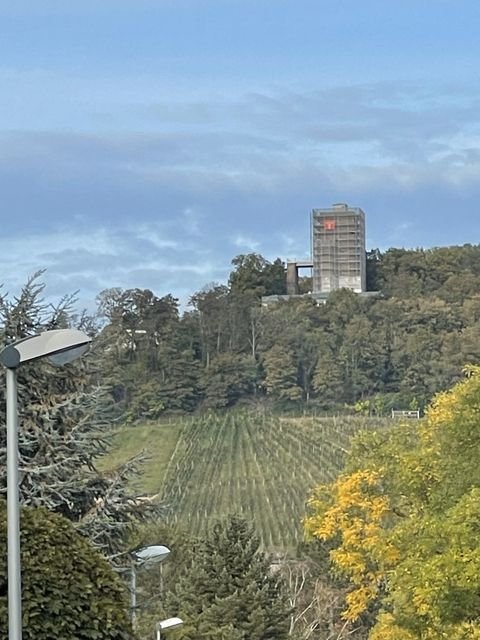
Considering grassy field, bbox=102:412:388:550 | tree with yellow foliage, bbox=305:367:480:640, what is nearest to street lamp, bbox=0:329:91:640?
tree with yellow foliage, bbox=305:367:480:640

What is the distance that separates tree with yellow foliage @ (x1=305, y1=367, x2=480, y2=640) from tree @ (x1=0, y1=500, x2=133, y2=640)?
8527mm

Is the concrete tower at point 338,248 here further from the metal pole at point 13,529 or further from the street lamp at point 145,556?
the metal pole at point 13,529

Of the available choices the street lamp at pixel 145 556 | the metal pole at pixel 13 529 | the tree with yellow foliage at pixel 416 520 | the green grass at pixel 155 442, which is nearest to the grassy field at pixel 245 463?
the green grass at pixel 155 442

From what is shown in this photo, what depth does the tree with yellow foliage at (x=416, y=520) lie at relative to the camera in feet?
54.5

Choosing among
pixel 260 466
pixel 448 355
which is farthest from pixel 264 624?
pixel 448 355

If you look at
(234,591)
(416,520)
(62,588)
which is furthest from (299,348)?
(62,588)

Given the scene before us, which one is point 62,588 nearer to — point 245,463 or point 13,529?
point 13,529

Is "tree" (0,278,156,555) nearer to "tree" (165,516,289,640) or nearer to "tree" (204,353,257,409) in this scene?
"tree" (165,516,289,640)

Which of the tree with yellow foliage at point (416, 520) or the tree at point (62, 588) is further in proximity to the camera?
the tree with yellow foliage at point (416, 520)

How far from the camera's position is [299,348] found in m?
81.3

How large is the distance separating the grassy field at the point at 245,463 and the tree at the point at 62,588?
129 feet

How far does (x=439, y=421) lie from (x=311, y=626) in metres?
10.8

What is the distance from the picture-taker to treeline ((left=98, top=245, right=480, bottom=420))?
75375 millimetres

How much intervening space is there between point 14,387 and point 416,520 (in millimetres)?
15204
